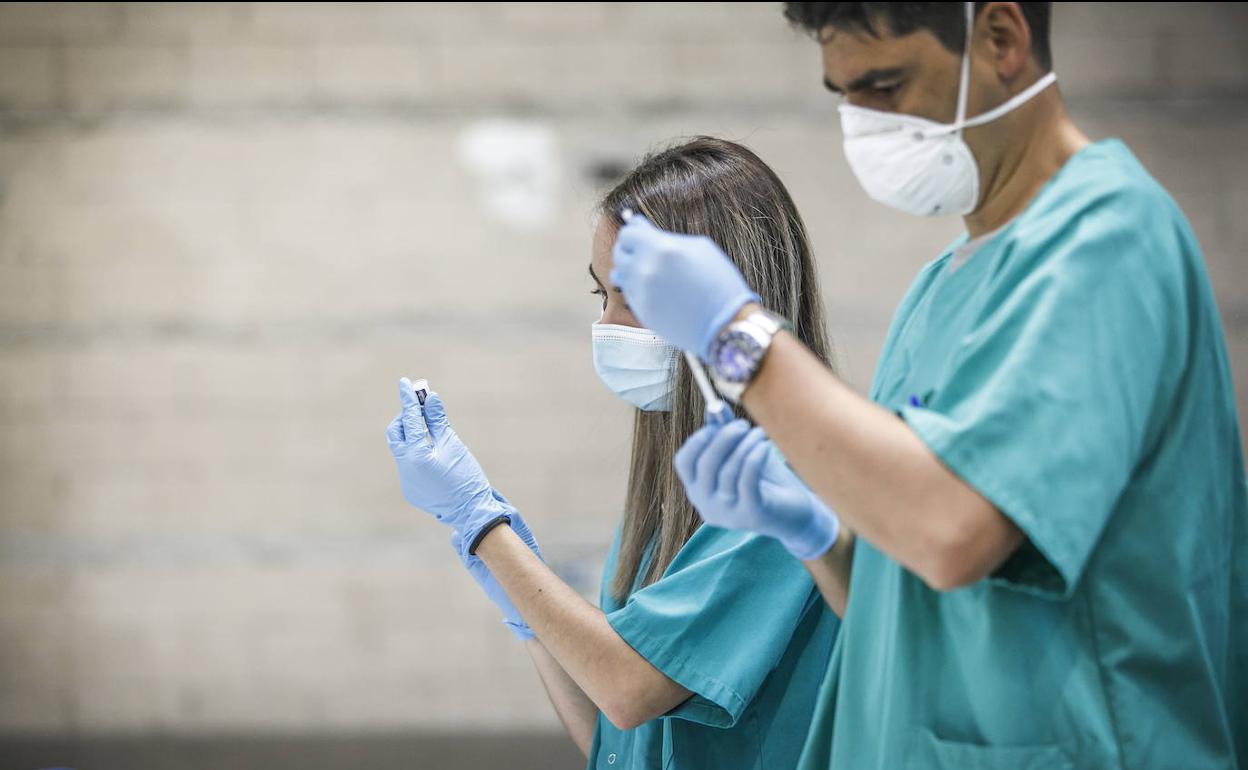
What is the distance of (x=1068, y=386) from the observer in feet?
2.37

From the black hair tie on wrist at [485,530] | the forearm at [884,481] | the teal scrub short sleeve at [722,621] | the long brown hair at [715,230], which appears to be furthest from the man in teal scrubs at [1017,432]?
the black hair tie on wrist at [485,530]

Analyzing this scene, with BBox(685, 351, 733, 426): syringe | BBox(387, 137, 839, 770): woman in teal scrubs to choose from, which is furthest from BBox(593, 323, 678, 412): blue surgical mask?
BBox(685, 351, 733, 426): syringe

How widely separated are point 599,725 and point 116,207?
7.81 feet

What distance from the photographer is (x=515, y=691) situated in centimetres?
308

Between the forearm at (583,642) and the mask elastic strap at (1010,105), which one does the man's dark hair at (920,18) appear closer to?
the mask elastic strap at (1010,105)

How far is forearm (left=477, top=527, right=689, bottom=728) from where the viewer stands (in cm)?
118

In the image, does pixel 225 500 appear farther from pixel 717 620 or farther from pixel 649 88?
pixel 717 620

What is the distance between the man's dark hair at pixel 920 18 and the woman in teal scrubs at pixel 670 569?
40 centimetres

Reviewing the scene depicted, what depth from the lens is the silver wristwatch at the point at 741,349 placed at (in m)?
0.77

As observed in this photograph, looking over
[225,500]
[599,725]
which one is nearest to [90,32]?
[225,500]

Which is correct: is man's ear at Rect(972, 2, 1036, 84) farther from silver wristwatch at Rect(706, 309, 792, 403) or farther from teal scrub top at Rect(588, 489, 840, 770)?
teal scrub top at Rect(588, 489, 840, 770)

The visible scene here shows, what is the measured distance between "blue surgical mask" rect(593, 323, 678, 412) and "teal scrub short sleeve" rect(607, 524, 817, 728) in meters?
0.23

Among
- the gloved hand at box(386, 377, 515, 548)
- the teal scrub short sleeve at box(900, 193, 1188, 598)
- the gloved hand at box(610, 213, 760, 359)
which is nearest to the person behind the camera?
the teal scrub short sleeve at box(900, 193, 1188, 598)

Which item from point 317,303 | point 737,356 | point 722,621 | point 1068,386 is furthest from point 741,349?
point 317,303
